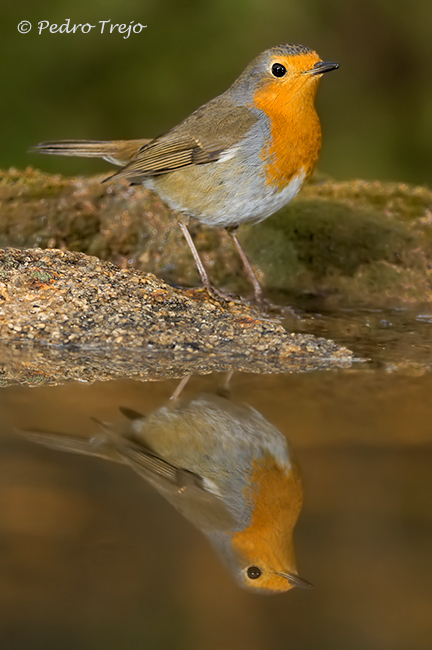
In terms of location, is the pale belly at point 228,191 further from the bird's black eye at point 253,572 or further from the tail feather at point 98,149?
the bird's black eye at point 253,572

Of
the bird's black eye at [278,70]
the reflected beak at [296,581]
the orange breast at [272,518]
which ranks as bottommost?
the orange breast at [272,518]

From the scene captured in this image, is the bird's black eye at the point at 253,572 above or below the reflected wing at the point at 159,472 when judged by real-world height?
below

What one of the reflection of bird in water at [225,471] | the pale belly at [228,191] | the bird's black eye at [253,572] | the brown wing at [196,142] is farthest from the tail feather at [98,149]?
the bird's black eye at [253,572]

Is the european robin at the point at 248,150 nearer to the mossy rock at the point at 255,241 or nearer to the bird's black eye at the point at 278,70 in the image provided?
the bird's black eye at the point at 278,70

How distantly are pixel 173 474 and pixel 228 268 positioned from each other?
2.27 m

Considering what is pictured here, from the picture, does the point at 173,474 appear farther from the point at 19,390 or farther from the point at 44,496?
the point at 19,390

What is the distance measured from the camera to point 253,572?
1.44 m

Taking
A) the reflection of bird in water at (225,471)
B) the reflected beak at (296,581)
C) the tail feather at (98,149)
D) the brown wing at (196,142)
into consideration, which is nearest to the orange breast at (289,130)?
the brown wing at (196,142)

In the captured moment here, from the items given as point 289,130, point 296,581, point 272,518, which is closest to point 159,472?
point 272,518

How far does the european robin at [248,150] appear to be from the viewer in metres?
3.21

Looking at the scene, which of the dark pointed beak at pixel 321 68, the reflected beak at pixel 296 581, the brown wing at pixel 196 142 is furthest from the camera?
the brown wing at pixel 196 142

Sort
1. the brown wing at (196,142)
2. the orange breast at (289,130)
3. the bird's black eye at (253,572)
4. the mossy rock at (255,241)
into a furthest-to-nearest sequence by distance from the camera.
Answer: the mossy rock at (255,241) → the brown wing at (196,142) → the orange breast at (289,130) → the bird's black eye at (253,572)

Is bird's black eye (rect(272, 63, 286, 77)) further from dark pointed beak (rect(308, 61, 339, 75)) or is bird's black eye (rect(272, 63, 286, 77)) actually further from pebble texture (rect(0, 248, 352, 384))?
pebble texture (rect(0, 248, 352, 384))

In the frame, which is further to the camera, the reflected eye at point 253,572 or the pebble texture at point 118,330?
the pebble texture at point 118,330
